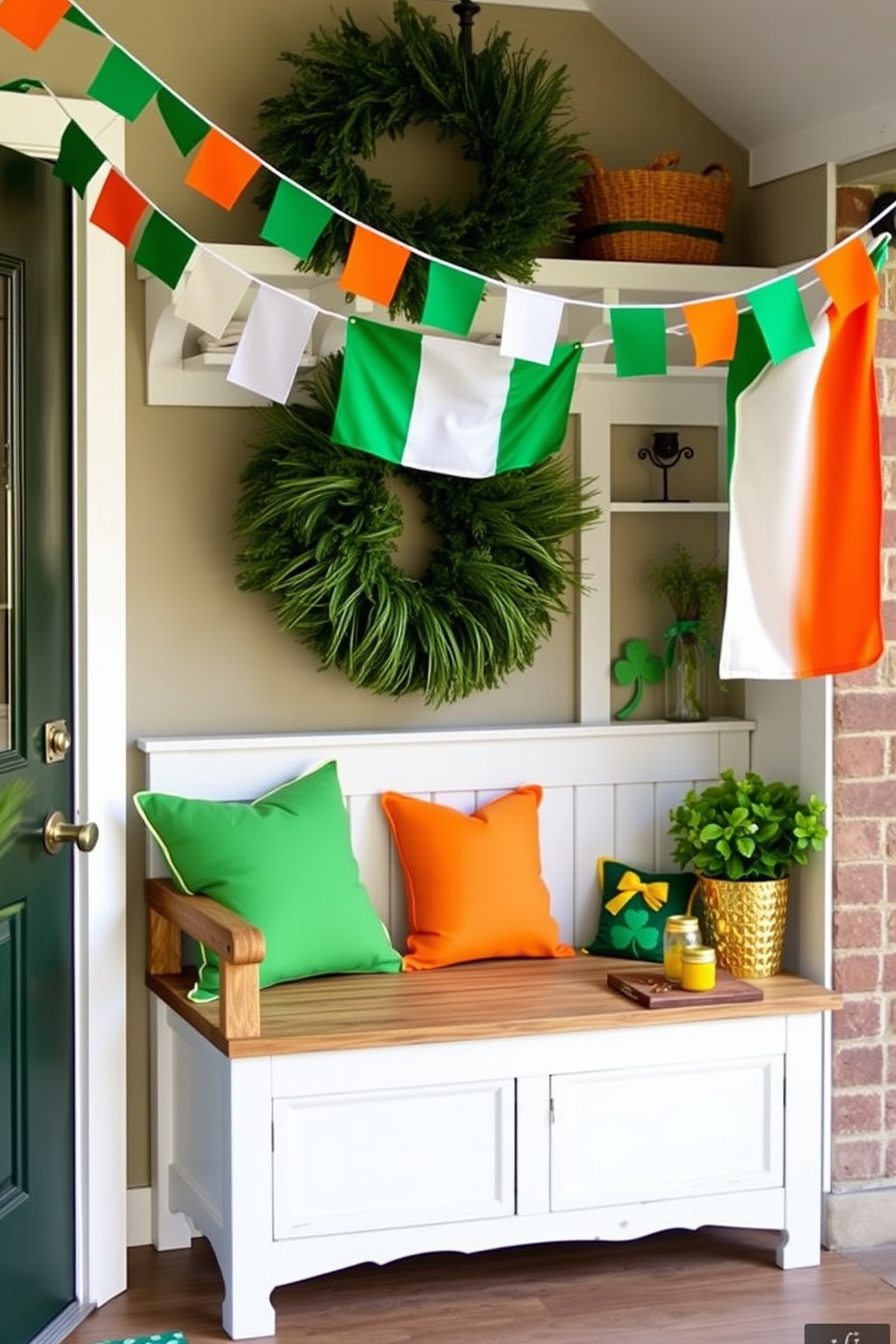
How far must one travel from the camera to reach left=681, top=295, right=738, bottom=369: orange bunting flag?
2.94 m

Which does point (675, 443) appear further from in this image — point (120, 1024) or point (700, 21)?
point (120, 1024)

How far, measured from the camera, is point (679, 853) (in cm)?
358

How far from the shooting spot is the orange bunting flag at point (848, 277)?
3.03 meters

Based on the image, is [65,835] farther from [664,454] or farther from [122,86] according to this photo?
[664,454]

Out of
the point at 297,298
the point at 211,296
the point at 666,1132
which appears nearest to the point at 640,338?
the point at 297,298

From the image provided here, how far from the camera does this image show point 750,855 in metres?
3.44

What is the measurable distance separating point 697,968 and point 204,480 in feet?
4.40

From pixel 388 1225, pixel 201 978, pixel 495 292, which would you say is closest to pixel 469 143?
pixel 495 292

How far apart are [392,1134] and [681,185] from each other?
1.92 m

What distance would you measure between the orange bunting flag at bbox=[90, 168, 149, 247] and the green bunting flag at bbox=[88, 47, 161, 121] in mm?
192

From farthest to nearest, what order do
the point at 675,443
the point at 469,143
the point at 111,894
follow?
the point at 675,443
the point at 469,143
the point at 111,894

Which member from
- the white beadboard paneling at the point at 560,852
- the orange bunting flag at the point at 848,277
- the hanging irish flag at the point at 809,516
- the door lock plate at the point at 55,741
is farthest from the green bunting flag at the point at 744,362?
the door lock plate at the point at 55,741

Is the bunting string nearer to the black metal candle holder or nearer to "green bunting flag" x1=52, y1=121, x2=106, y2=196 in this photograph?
→ "green bunting flag" x1=52, y1=121, x2=106, y2=196

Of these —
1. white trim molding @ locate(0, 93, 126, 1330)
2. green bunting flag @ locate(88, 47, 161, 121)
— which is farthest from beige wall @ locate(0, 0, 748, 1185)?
green bunting flag @ locate(88, 47, 161, 121)
